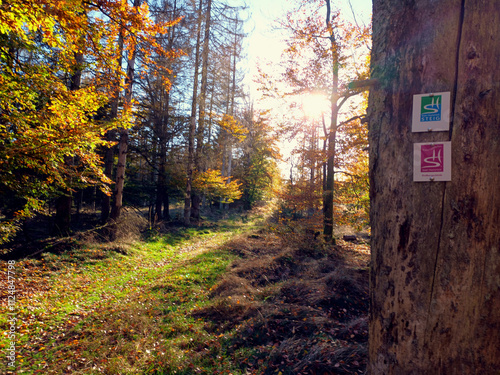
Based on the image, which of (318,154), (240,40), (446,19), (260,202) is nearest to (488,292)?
(446,19)

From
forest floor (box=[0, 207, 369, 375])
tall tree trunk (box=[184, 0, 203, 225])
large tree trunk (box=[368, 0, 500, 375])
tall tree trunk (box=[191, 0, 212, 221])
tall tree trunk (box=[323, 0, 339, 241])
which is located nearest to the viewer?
large tree trunk (box=[368, 0, 500, 375])

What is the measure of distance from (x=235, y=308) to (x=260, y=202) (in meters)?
22.6

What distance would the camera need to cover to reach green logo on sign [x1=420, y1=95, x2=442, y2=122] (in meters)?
1.42

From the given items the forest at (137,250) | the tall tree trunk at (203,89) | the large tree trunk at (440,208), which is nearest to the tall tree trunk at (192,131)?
the tall tree trunk at (203,89)

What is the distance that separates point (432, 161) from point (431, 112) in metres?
0.26

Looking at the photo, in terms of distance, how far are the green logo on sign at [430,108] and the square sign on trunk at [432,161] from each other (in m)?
0.14

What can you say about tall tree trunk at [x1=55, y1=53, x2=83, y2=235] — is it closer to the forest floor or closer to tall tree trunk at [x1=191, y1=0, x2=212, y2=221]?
the forest floor

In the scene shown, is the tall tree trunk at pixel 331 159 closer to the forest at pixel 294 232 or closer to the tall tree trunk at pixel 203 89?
the forest at pixel 294 232

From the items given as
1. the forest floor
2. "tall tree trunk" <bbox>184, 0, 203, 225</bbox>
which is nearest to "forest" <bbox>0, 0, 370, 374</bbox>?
the forest floor

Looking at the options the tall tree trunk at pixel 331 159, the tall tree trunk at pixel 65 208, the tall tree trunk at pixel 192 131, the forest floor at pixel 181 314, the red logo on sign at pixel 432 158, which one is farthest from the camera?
the tall tree trunk at pixel 192 131

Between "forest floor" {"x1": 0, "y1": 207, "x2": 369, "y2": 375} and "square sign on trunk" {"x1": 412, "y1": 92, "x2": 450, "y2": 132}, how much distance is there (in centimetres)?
304

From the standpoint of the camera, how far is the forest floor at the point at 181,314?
12.1ft

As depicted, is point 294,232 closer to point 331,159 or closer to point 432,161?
point 331,159

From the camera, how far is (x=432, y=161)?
1418mm
